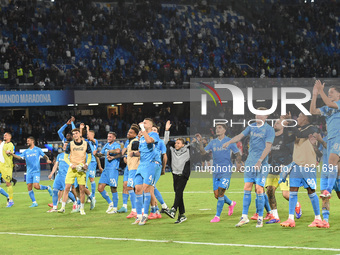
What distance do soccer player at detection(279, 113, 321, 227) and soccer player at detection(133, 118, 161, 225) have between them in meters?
3.11

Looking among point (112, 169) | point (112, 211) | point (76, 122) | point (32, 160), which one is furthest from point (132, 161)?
point (76, 122)

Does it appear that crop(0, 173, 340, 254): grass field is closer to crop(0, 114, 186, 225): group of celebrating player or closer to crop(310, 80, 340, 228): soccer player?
crop(0, 114, 186, 225): group of celebrating player

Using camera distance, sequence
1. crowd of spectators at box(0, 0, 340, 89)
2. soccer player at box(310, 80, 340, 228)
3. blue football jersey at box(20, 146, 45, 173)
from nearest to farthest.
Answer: soccer player at box(310, 80, 340, 228)
blue football jersey at box(20, 146, 45, 173)
crowd of spectators at box(0, 0, 340, 89)

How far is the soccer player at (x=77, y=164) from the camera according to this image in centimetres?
1694

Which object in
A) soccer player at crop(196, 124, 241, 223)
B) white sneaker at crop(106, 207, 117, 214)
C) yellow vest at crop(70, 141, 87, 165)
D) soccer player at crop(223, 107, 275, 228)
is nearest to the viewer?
soccer player at crop(223, 107, 275, 228)

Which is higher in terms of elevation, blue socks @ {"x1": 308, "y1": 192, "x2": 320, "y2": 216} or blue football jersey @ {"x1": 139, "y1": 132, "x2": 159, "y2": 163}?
blue football jersey @ {"x1": 139, "y1": 132, "x2": 159, "y2": 163}

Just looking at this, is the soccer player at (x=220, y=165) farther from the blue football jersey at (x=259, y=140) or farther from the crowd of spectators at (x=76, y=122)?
the crowd of spectators at (x=76, y=122)

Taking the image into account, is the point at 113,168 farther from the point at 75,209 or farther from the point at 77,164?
the point at 75,209

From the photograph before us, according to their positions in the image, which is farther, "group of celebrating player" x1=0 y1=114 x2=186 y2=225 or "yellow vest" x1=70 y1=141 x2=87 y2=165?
"yellow vest" x1=70 y1=141 x2=87 y2=165

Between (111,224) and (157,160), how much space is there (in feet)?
6.12

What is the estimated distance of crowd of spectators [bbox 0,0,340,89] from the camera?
133 feet

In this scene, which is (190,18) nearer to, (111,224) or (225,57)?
(225,57)

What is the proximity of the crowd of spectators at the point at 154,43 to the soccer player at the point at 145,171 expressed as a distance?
2425 centimetres

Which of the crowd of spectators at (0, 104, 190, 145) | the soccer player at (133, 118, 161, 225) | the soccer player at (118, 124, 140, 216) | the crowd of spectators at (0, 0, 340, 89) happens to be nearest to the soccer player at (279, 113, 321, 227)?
the soccer player at (133, 118, 161, 225)
